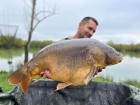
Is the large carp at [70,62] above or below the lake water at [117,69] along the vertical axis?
above

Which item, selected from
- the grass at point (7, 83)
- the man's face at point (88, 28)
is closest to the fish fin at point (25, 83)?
the man's face at point (88, 28)

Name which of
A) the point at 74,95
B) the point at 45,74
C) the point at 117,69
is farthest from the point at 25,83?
the point at 117,69

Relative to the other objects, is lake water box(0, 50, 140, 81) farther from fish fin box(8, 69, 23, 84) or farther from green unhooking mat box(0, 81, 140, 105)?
fish fin box(8, 69, 23, 84)

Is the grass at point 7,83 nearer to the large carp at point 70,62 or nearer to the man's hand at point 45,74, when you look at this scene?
the man's hand at point 45,74

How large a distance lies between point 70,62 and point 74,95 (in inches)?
52.7

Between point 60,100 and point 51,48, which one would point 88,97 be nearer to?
point 60,100

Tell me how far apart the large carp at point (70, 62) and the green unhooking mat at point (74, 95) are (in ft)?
3.41

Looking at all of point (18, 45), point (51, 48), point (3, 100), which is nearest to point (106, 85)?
point (3, 100)

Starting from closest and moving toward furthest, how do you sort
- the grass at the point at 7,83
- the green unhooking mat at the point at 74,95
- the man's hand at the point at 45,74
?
the man's hand at the point at 45,74 → the green unhooking mat at the point at 74,95 → the grass at the point at 7,83

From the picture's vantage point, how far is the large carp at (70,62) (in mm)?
2533

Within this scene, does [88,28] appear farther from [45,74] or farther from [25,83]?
[25,83]

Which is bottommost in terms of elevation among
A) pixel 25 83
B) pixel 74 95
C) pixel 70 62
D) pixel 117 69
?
pixel 117 69

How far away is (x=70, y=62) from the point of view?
2.57 metres

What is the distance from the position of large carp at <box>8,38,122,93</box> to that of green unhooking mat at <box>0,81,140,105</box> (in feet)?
3.41
